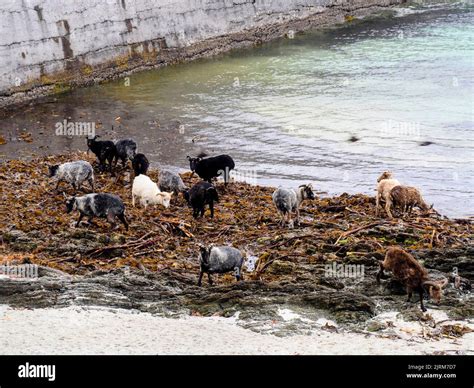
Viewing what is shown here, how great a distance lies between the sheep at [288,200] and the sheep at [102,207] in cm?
246

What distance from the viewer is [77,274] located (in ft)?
40.4

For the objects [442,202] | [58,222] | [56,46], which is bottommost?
[442,202]

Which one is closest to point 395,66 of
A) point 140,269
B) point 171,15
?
point 171,15

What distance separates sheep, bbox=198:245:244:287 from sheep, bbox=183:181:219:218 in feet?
9.97

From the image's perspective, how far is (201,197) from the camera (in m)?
14.9

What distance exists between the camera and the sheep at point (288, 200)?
14555mm

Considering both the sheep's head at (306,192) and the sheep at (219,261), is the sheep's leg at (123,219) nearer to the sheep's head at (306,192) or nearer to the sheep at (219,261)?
Answer: the sheep at (219,261)

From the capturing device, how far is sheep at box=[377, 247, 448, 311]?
10.8m

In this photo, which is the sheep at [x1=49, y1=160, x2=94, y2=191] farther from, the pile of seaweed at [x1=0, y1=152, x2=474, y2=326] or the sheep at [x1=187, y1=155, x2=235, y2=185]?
the sheep at [x1=187, y1=155, x2=235, y2=185]

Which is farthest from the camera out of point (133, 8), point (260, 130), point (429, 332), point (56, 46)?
point (133, 8)

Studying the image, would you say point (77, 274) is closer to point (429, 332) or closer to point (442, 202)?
point (429, 332)

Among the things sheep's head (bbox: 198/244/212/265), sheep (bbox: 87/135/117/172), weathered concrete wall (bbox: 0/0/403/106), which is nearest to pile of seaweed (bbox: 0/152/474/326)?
sheep's head (bbox: 198/244/212/265)

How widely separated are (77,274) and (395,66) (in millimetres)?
18918

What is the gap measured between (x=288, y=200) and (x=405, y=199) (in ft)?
6.72
